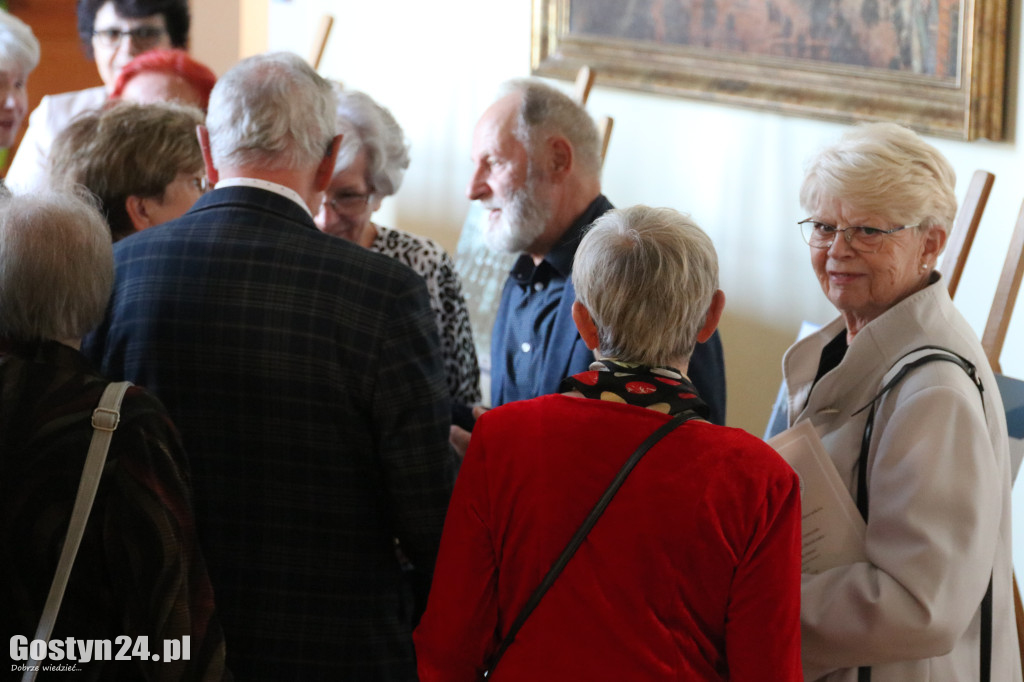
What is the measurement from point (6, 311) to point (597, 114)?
291 cm

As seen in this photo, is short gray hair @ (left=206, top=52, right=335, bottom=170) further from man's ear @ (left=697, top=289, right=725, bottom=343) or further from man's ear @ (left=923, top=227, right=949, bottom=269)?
man's ear @ (left=923, top=227, right=949, bottom=269)

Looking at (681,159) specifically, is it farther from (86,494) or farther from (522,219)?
(86,494)

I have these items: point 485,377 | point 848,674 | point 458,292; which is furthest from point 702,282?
point 485,377

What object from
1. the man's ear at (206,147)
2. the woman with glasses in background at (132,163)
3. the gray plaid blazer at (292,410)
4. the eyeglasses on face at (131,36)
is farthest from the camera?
the eyeglasses on face at (131,36)

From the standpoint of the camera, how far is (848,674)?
1756 mm

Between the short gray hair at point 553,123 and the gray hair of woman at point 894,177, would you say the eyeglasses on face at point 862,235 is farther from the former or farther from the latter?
the short gray hair at point 553,123

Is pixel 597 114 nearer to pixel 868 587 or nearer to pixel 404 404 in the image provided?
pixel 404 404

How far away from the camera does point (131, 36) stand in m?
3.98

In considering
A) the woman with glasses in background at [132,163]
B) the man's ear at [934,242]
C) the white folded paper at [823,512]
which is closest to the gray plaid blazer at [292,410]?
the woman with glasses in background at [132,163]

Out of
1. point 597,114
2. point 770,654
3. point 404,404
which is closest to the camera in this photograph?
point 770,654

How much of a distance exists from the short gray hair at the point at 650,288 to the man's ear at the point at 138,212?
1.23m

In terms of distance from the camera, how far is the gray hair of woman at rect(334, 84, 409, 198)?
287 cm

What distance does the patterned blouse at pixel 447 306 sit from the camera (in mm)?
2758

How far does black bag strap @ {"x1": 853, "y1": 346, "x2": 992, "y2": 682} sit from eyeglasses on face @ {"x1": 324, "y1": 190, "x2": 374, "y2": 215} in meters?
1.61
